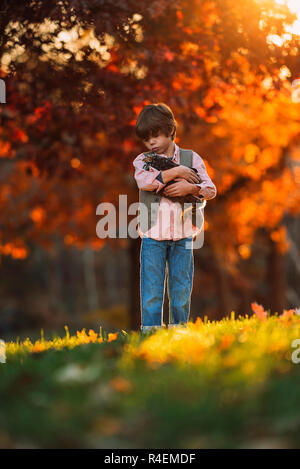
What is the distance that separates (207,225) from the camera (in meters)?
14.9

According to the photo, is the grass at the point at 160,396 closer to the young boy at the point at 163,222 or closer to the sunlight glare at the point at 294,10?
the young boy at the point at 163,222

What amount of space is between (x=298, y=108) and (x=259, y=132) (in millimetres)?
1132

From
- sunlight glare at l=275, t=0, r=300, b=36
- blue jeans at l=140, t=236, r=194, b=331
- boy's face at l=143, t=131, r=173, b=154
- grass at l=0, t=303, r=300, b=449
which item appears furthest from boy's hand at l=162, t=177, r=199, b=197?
sunlight glare at l=275, t=0, r=300, b=36

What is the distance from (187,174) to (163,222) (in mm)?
460

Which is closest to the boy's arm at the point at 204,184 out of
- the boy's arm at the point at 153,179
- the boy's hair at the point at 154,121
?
the boy's arm at the point at 153,179

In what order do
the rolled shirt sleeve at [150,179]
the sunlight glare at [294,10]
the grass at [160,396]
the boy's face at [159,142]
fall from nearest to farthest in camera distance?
the grass at [160,396], the rolled shirt sleeve at [150,179], the boy's face at [159,142], the sunlight glare at [294,10]

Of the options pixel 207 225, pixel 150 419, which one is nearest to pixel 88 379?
pixel 150 419

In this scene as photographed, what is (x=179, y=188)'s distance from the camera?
4695mm

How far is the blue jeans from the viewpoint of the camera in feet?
15.8

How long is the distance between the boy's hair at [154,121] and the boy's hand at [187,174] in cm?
33

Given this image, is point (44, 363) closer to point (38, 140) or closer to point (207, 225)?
point (38, 140)

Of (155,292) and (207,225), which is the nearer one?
(155,292)

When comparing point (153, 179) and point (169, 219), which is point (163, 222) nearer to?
point (169, 219)

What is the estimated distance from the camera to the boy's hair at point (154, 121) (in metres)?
4.69
